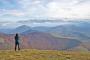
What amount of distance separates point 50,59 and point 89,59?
308 inches

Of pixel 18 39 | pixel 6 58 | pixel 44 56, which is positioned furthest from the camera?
pixel 18 39

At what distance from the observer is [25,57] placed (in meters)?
46.6

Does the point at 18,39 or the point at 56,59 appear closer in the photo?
the point at 56,59

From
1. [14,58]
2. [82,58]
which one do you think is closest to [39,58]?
[14,58]

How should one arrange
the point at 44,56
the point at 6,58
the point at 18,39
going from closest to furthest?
the point at 6,58 → the point at 44,56 → the point at 18,39

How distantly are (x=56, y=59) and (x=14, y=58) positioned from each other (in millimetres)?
7859

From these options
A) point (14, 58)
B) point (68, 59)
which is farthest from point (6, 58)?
point (68, 59)

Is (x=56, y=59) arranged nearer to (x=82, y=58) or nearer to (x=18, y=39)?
(x=82, y=58)

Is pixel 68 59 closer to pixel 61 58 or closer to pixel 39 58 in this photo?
pixel 61 58

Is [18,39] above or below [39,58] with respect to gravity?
above

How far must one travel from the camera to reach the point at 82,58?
4772 cm

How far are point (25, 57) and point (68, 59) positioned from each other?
8.21 m

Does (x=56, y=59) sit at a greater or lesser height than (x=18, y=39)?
lesser

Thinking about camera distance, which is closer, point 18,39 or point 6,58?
point 6,58
